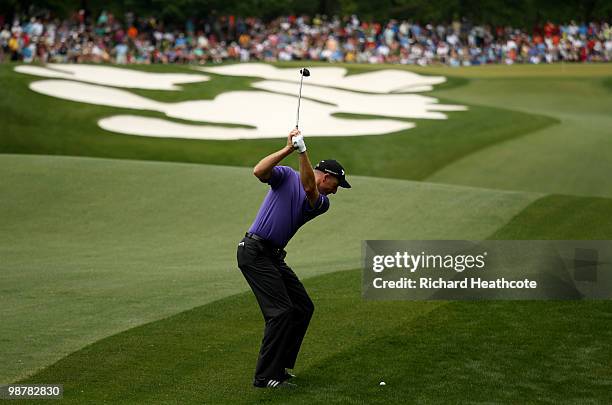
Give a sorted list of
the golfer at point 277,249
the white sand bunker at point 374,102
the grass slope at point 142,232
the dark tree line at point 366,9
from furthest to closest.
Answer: the dark tree line at point 366,9 → the white sand bunker at point 374,102 → the grass slope at point 142,232 → the golfer at point 277,249

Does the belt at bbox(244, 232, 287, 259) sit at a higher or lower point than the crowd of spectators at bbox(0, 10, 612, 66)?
higher

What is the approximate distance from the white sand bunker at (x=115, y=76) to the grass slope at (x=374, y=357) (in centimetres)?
2544

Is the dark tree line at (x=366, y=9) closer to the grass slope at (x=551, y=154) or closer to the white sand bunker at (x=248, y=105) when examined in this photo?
the white sand bunker at (x=248, y=105)

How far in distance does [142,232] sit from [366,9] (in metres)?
58.2

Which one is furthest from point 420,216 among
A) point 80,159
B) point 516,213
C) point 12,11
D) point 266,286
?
point 12,11

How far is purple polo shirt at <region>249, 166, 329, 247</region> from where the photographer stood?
969cm

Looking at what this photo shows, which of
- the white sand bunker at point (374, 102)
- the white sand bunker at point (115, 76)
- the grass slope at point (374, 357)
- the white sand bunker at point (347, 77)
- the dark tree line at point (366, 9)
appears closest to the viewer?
the grass slope at point (374, 357)

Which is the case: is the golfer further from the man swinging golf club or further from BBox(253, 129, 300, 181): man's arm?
BBox(253, 129, 300, 181): man's arm

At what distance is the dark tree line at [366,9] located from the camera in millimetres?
65625

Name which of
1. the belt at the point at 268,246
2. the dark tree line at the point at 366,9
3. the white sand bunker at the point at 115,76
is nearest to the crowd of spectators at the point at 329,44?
the dark tree line at the point at 366,9

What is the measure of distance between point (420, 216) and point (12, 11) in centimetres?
5059

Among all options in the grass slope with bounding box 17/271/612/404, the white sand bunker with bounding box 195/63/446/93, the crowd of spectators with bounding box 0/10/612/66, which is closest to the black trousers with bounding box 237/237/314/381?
the grass slope with bounding box 17/271/612/404

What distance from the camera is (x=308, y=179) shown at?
9.33 metres

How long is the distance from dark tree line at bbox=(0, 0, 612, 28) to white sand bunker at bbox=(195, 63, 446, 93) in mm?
21809
